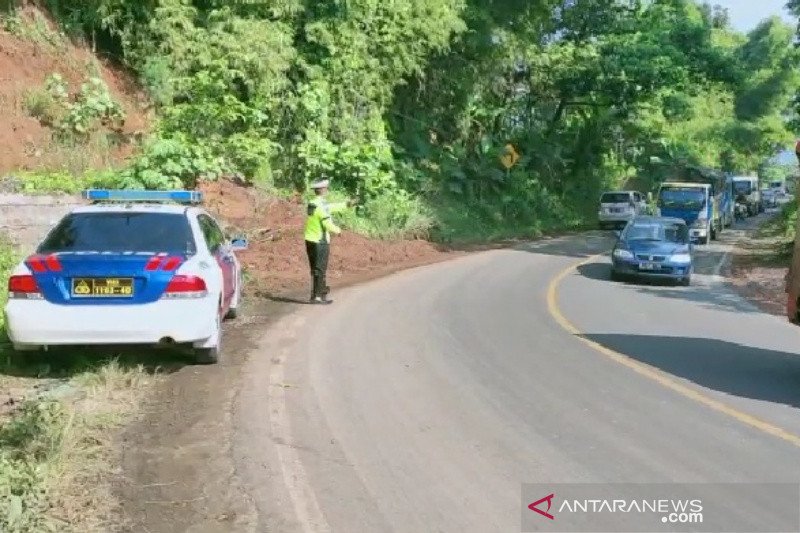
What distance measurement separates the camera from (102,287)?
319 inches

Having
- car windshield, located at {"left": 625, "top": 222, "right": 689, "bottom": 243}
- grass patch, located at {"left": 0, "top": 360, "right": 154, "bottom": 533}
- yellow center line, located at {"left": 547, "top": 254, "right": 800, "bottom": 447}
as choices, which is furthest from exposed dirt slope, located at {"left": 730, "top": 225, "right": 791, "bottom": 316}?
grass patch, located at {"left": 0, "top": 360, "right": 154, "bottom": 533}

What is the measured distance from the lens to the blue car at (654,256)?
1941 cm

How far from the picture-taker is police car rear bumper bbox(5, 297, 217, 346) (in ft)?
26.2

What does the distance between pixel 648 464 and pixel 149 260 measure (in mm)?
4830

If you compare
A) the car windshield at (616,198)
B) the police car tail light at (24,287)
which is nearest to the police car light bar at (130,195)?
the police car tail light at (24,287)

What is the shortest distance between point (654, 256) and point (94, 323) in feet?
46.5

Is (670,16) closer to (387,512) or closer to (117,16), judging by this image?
(117,16)

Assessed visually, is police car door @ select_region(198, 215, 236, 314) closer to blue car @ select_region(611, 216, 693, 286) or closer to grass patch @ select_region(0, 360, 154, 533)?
grass patch @ select_region(0, 360, 154, 533)

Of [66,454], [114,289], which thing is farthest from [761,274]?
[66,454]

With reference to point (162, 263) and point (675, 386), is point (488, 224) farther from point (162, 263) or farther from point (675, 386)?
point (162, 263)

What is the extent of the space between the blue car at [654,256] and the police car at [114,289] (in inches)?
496

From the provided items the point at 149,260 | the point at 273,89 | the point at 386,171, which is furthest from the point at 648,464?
the point at 386,171

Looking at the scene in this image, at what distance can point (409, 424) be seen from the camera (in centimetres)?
705

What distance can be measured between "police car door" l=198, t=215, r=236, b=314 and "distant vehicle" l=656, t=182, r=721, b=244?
24.6m
